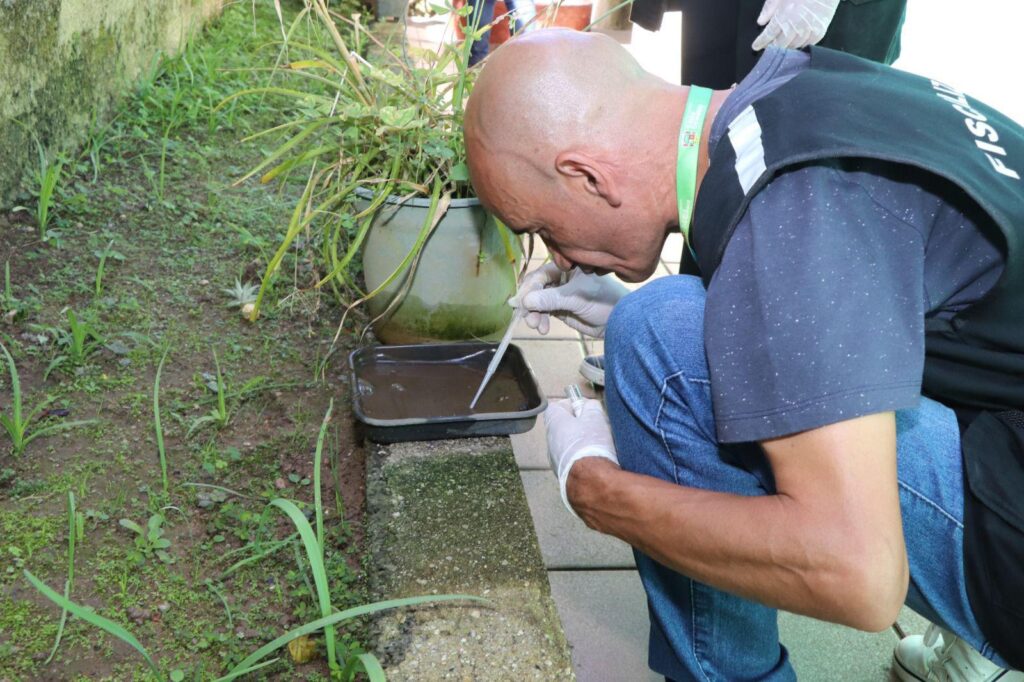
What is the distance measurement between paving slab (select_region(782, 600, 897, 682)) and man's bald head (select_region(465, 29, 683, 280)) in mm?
786

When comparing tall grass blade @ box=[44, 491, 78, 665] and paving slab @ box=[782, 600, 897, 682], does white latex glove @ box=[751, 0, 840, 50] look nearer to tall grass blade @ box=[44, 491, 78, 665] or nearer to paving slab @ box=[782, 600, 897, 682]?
paving slab @ box=[782, 600, 897, 682]

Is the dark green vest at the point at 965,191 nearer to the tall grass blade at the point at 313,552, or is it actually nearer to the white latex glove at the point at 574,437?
the white latex glove at the point at 574,437

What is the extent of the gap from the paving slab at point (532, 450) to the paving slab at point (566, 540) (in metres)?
0.07

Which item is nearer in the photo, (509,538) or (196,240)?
(509,538)

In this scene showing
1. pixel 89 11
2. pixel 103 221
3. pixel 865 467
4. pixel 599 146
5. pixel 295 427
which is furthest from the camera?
pixel 89 11

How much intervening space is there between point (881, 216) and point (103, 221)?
2.24 meters

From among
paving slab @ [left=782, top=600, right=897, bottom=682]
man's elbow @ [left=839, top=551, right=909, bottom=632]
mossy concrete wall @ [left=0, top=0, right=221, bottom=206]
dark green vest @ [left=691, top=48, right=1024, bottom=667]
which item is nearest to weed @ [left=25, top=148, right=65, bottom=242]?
mossy concrete wall @ [left=0, top=0, right=221, bottom=206]

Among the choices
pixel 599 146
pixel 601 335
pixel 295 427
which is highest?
pixel 599 146

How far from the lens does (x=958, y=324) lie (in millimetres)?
1155

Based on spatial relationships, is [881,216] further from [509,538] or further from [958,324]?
[509,538]

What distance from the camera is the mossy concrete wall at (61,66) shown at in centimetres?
253

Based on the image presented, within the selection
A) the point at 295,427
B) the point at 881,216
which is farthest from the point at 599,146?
the point at 295,427

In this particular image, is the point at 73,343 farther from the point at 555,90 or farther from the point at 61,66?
the point at 555,90

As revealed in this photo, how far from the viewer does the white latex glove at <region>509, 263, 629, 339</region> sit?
1.94 m
